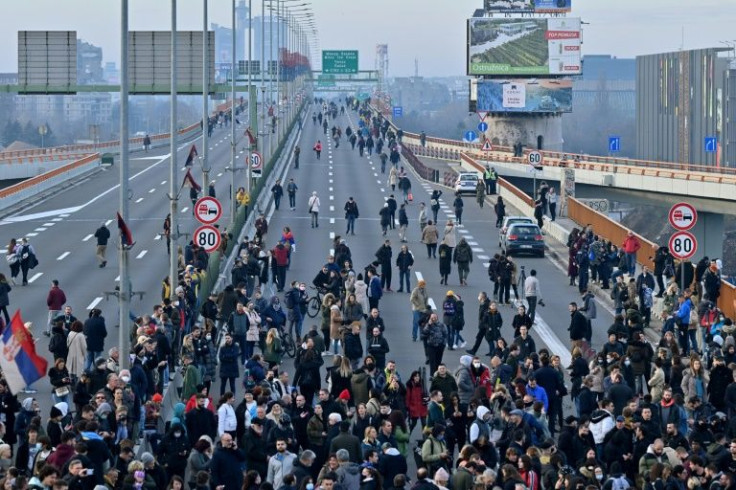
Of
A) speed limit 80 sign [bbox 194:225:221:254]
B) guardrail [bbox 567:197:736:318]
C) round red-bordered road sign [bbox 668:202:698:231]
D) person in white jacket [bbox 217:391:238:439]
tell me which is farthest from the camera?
speed limit 80 sign [bbox 194:225:221:254]

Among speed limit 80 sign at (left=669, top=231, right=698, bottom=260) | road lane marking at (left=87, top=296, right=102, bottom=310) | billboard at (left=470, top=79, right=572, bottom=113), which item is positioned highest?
billboard at (left=470, top=79, right=572, bottom=113)

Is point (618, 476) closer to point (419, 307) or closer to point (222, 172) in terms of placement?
point (419, 307)

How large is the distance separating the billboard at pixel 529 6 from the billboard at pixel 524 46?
17.0 feet

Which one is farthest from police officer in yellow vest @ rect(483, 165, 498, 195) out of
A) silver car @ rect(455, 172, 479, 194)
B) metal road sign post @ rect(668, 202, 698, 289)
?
metal road sign post @ rect(668, 202, 698, 289)

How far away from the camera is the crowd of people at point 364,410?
703 inches

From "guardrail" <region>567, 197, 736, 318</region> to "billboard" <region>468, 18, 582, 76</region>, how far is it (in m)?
54.7

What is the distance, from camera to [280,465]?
1817cm

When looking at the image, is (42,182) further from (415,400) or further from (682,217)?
(415,400)

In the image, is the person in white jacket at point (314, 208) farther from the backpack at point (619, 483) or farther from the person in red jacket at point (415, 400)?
the backpack at point (619, 483)

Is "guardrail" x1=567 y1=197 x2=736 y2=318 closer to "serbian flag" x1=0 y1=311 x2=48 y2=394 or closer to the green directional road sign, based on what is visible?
"serbian flag" x1=0 y1=311 x2=48 y2=394

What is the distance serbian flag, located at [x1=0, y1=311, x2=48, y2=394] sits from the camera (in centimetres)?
2055

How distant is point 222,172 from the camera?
81.4 m

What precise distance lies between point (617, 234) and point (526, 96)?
213 feet

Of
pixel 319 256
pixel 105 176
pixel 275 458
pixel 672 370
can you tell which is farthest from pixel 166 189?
pixel 275 458
